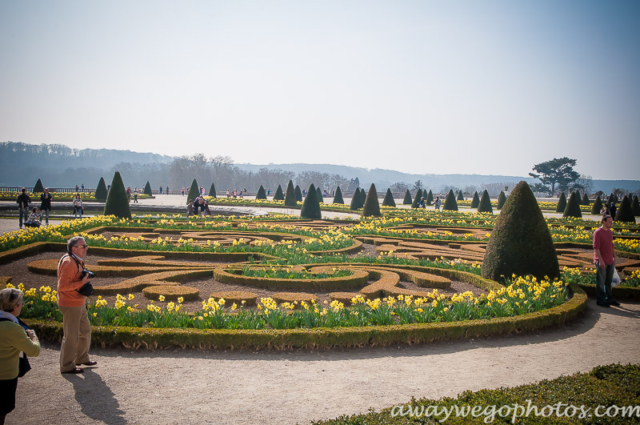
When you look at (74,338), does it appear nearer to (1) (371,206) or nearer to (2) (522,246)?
(2) (522,246)

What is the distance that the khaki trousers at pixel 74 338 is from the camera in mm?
5012

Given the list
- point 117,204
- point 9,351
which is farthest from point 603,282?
point 117,204

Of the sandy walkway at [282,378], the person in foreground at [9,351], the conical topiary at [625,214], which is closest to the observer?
the person in foreground at [9,351]

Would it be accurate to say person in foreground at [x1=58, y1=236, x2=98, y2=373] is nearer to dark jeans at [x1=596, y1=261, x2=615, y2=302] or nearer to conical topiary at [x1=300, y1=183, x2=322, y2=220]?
dark jeans at [x1=596, y1=261, x2=615, y2=302]

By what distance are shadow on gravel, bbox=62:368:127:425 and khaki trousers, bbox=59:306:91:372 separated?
0.15m

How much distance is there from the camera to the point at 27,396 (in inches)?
175

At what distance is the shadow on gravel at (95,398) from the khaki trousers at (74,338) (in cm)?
15

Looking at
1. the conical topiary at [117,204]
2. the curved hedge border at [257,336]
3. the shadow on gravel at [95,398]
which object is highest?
the conical topiary at [117,204]

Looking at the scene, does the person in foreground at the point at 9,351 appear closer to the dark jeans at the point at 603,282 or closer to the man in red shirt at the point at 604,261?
the man in red shirt at the point at 604,261

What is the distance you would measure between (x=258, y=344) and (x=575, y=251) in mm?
11250

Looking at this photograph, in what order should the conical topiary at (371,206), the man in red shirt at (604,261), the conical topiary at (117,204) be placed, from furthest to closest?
the conical topiary at (371,206), the conical topiary at (117,204), the man in red shirt at (604,261)

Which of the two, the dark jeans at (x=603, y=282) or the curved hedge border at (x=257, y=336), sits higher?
the dark jeans at (x=603, y=282)

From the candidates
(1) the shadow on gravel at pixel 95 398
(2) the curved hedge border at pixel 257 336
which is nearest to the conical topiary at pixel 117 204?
(2) the curved hedge border at pixel 257 336

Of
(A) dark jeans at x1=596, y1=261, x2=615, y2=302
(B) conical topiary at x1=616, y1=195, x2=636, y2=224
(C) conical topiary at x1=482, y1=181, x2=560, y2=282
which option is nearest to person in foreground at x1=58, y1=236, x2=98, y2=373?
(C) conical topiary at x1=482, y1=181, x2=560, y2=282
